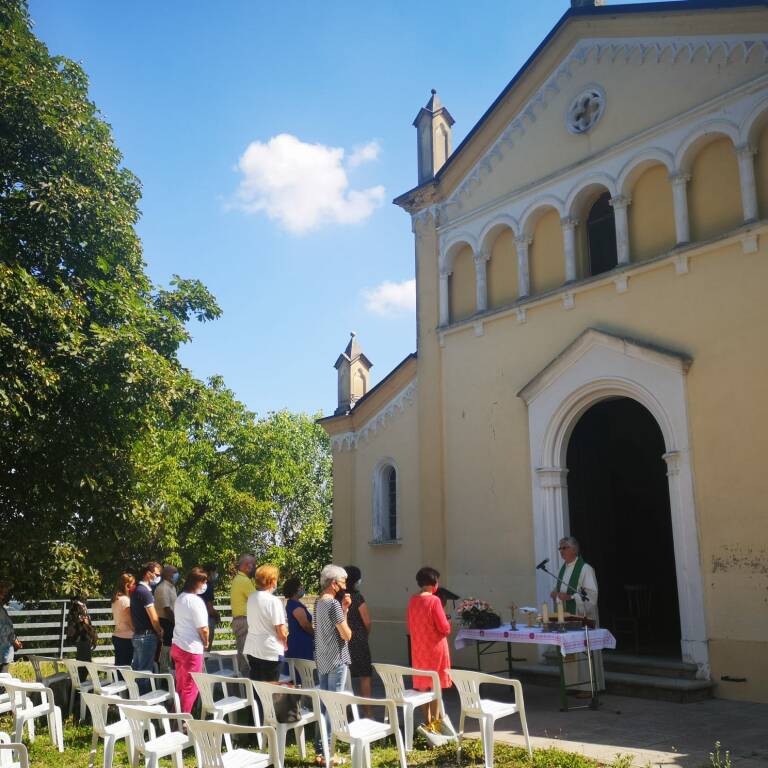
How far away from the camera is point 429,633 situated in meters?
7.76

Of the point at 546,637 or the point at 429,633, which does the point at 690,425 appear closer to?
the point at 546,637

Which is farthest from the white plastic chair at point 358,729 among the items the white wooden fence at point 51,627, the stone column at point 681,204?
the white wooden fence at point 51,627

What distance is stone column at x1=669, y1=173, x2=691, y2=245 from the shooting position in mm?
11023

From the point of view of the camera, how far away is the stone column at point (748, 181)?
1030cm

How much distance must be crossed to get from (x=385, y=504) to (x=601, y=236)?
6560 millimetres

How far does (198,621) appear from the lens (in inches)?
307

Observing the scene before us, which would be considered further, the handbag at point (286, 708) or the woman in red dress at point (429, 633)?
the woman in red dress at point (429, 633)

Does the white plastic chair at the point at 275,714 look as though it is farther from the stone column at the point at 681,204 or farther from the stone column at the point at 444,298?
the stone column at the point at 444,298

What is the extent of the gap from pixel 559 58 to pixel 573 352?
5087mm

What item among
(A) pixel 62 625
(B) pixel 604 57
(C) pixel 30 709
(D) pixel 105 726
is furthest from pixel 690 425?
(A) pixel 62 625

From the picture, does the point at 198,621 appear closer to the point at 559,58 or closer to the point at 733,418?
the point at 733,418

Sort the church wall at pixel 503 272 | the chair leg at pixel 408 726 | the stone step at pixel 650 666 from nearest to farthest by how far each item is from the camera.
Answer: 1. the chair leg at pixel 408 726
2. the stone step at pixel 650 666
3. the church wall at pixel 503 272

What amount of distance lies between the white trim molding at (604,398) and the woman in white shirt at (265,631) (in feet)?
18.6

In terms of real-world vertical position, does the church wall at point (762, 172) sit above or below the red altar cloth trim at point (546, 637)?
above
